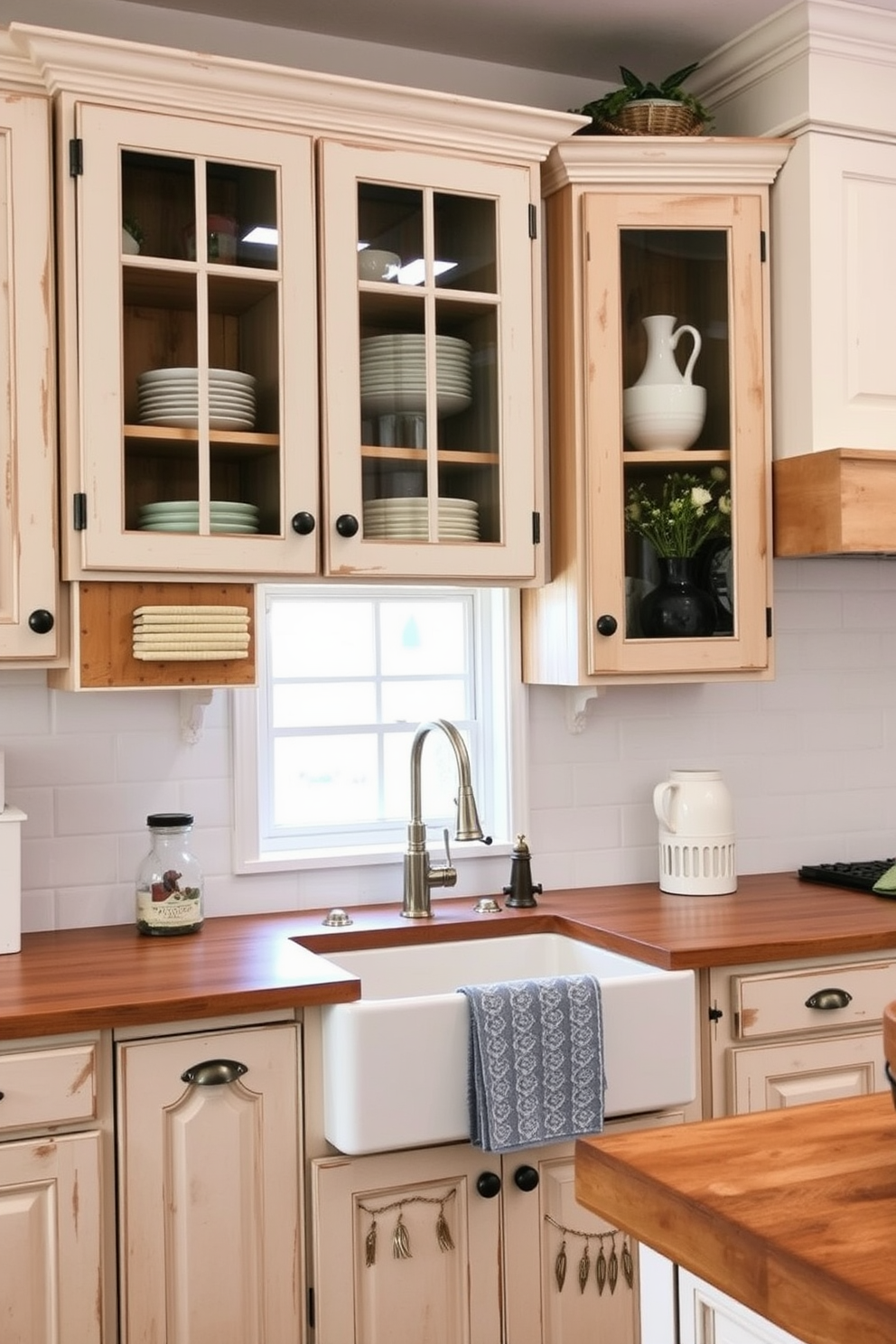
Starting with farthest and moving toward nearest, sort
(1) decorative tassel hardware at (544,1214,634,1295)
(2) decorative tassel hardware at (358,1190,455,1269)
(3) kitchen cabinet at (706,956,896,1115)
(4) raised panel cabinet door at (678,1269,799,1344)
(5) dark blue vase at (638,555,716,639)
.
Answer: (5) dark blue vase at (638,555,716,639) → (3) kitchen cabinet at (706,956,896,1115) → (1) decorative tassel hardware at (544,1214,634,1295) → (2) decorative tassel hardware at (358,1190,455,1269) → (4) raised panel cabinet door at (678,1269,799,1344)

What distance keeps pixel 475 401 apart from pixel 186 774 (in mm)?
927

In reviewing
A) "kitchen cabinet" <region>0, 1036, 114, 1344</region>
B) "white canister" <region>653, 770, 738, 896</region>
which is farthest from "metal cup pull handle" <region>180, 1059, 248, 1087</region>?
"white canister" <region>653, 770, 738, 896</region>

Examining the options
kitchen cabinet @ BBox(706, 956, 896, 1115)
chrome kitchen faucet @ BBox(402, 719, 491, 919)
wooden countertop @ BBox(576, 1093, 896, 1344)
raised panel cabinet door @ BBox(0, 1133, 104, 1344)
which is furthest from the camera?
chrome kitchen faucet @ BBox(402, 719, 491, 919)

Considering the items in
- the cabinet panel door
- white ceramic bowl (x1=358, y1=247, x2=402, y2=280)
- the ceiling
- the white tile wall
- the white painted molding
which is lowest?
the cabinet panel door

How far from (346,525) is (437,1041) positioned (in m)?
0.94

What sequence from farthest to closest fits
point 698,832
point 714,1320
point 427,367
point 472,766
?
point 472,766, point 698,832, point 427,367, point 714,1320

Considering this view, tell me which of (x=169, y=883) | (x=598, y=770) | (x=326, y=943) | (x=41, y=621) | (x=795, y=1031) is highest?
(x=41, y=621)

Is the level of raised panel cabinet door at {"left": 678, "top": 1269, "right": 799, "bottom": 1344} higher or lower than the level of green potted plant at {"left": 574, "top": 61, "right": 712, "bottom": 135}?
lower

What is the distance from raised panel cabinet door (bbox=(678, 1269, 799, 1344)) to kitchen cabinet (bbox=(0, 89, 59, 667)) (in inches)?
62.3

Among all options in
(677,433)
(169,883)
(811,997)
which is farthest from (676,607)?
(169,883)

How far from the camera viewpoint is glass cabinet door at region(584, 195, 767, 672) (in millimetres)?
2895

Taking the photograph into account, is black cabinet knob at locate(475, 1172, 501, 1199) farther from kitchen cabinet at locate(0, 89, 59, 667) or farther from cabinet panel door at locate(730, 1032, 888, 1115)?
kitchen cabinet at locate(0, 89, 59, 667)

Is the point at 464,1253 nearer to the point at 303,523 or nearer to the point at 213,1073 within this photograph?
the point at 213,1073

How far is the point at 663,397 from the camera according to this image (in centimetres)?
292
